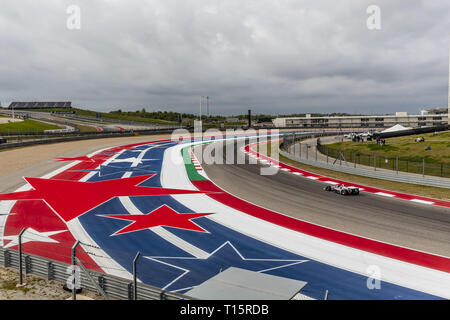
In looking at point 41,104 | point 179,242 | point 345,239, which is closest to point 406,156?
point 345,239

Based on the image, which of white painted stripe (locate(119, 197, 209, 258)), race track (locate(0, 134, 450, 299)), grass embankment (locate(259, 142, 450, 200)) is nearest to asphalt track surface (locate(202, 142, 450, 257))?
race track (locate(0, 134, 450, 299))

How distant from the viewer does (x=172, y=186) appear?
2294 cm

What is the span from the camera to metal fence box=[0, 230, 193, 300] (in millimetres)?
6965

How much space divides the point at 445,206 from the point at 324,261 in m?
10.3

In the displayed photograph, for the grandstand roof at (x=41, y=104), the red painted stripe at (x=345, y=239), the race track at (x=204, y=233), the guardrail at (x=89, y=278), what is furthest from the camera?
the grandstand roof at (x=41, y=104)

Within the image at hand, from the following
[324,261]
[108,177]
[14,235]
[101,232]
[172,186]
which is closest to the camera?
[324,261]

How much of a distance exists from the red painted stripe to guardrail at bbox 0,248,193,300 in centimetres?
803

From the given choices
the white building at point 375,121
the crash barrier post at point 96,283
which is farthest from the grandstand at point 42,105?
the crash barrier post at point 96,283

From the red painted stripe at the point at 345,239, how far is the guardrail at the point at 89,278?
316 inches

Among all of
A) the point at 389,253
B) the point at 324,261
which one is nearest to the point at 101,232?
the point at 324,261

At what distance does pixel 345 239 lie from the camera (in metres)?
12.7

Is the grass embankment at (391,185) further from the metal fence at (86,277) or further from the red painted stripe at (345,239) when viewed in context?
the metal fence at (86,277)

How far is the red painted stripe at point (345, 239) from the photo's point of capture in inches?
422
